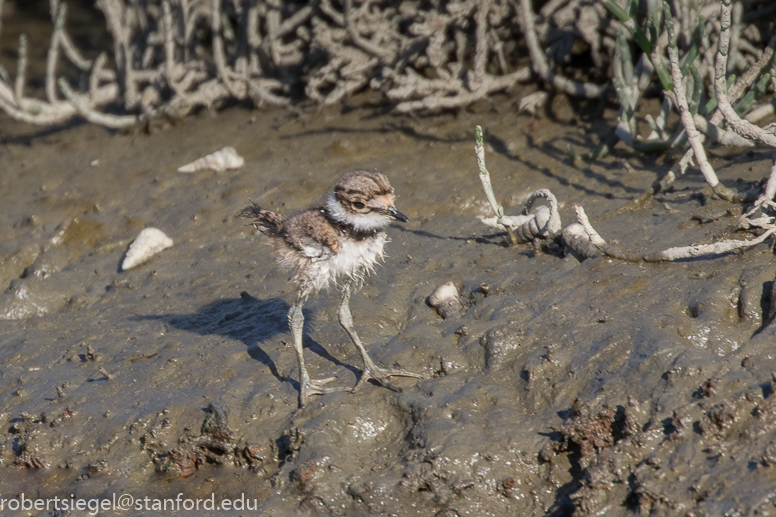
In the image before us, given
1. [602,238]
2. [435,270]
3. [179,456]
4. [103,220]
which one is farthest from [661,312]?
[103,220]

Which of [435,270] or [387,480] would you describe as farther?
[435,270]

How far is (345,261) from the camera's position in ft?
12.9

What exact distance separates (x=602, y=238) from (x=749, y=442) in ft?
6.40

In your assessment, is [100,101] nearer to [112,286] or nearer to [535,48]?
[112,286]

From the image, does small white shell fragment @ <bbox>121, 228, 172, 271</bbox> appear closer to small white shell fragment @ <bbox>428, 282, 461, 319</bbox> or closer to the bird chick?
the bird chick

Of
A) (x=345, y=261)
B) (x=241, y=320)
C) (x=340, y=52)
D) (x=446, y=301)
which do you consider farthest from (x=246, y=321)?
(x=340, y=52)

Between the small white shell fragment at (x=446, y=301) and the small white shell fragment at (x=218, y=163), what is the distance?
10.1 feet

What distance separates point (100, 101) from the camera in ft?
27.6

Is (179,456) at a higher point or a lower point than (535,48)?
lower

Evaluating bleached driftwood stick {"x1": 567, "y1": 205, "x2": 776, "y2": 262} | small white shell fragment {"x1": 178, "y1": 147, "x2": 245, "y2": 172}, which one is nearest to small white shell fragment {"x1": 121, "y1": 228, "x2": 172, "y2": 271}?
small white shell fragment {"x1": 178, "y1": 147, "x2": 245, "y2": 172}

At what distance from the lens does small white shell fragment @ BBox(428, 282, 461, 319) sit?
4.50 metres

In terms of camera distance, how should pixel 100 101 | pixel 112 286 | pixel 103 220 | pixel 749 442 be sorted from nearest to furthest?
pixel 749 442
pixel 112 286
pixel 103 220
pixel 100 101

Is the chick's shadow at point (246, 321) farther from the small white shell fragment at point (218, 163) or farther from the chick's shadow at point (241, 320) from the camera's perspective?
the small white shell fragment at point (218, 163)

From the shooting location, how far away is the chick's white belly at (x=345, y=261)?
12.9ft
